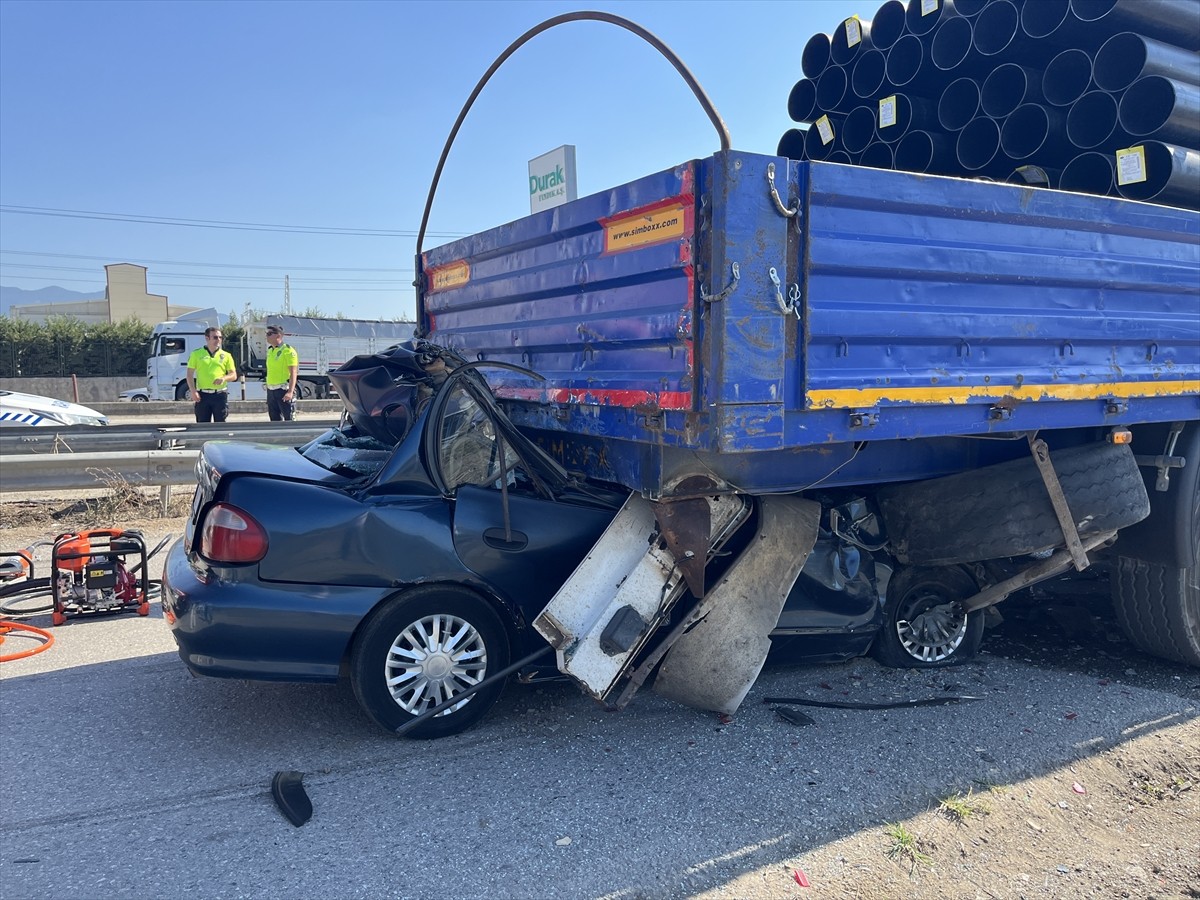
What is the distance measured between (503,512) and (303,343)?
3138cm

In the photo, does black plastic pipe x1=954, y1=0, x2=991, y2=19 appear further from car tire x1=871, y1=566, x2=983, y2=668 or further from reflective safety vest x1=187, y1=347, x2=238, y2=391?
reflective safety vest x1=187, y1=347, x2=238, y2=391

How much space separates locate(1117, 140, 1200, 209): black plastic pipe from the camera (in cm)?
455

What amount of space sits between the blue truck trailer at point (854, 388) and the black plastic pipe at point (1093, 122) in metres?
0.67

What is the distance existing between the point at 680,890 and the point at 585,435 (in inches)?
78.4

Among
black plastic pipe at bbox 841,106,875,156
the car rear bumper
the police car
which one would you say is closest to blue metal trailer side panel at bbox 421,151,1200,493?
the car rear bumper

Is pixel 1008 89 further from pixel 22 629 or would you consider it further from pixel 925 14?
pixel 22 629

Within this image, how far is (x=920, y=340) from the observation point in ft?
11.8

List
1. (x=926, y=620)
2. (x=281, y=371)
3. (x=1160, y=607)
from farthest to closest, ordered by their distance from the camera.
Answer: (x=281, y=371), (x=1160, y=607), (x=926, y=620)

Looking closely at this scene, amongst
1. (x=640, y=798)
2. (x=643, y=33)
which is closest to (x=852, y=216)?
(x=643, y=33)

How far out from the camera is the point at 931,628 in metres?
4.56

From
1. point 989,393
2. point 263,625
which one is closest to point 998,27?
point 989,393

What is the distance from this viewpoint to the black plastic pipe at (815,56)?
228 inches

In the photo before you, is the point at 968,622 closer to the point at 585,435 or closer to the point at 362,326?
the point at 585,435

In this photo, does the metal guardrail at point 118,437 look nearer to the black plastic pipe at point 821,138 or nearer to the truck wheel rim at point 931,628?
the black plastic pipe at point 821,138
